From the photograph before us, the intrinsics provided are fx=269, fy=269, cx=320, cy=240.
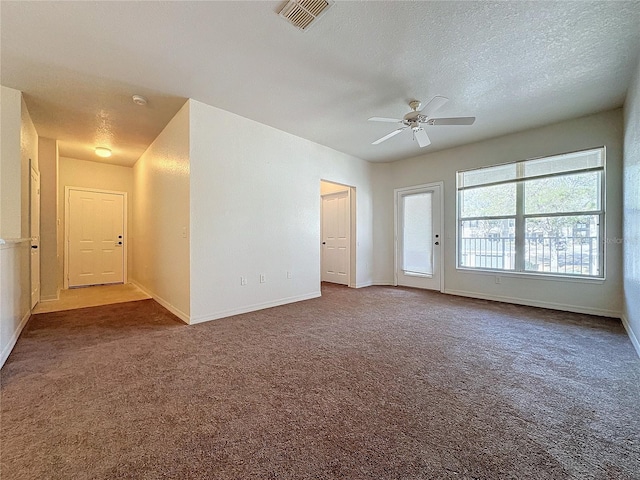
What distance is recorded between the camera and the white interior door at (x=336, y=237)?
5.92 meters

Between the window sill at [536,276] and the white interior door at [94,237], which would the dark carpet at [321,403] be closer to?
the window sill at [536,276]

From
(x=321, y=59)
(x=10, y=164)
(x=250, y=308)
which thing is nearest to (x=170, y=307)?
(x=250, y=308)

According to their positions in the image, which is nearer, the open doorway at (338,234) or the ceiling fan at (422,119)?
the ceiling fan at (422,119)

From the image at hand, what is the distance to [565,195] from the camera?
389 cm

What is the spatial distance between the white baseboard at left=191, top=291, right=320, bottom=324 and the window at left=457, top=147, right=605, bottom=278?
9.64 feet

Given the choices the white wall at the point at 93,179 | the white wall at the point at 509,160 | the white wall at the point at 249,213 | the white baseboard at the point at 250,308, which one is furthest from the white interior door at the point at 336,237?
the white wall at the point at 93,179

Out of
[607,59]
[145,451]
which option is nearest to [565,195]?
[607,59]

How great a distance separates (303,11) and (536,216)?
4.28 metres

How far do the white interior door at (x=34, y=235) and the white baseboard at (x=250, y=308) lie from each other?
265 centimetres

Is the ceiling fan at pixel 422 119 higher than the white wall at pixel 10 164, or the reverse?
the ceiling fan at pixel 422 119

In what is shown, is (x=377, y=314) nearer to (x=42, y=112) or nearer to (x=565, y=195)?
(x=565, y=195)

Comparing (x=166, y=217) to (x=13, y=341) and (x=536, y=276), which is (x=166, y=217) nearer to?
(x=13, y=341)

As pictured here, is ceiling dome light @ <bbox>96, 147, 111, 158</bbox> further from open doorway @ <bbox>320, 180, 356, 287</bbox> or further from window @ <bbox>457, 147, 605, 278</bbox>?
window @ <bbox>457, 147, 605, 278</bbox>

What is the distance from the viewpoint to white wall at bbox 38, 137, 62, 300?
14.4 feet
